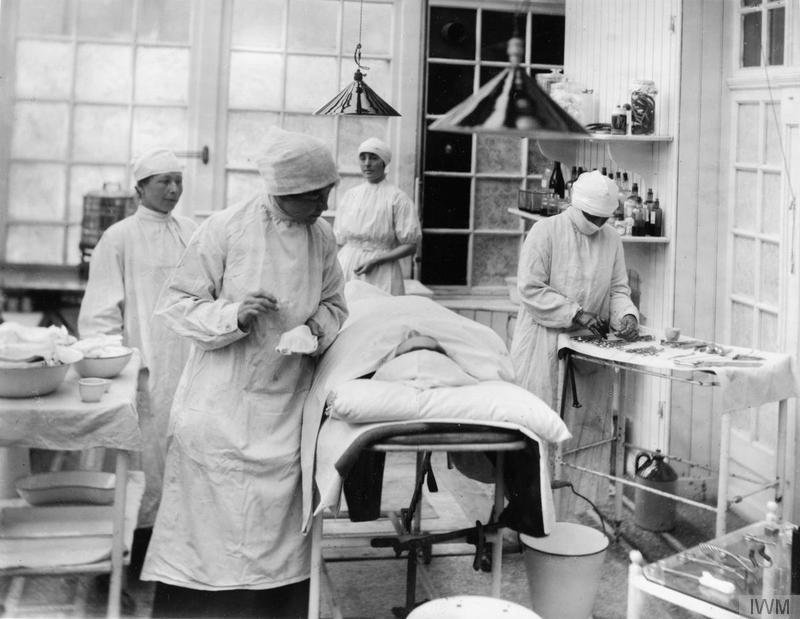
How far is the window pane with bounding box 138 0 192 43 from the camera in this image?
21.6 ft

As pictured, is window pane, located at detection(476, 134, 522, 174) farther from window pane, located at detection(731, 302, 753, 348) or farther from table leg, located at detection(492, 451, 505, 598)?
table leg, located at detection(492, 451, 505, 598)

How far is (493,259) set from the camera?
7082 millimetres

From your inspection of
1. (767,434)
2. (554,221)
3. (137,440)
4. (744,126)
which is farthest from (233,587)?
(744,126)

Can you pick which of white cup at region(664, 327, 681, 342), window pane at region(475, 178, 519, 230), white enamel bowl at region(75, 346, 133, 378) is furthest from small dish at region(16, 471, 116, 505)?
window pane at region(475, 178, 519, 230)

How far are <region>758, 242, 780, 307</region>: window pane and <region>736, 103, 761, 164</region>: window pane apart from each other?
1.49 feet

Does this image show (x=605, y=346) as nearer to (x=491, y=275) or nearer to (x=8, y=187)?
(x=491, y=275)

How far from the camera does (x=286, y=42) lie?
6.80 m

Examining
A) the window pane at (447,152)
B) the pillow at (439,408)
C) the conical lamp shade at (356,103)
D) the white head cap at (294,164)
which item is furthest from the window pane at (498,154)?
the pillow at (439,408)

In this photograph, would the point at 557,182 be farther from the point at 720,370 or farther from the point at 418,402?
the point at 418,402

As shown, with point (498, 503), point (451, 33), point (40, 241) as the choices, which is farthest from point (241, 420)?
point (451, 33)

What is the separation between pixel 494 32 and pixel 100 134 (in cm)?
274

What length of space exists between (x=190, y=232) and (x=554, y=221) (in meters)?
1.79

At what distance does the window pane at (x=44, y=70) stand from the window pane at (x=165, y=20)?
1.69 feet

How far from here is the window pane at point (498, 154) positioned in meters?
6.96
